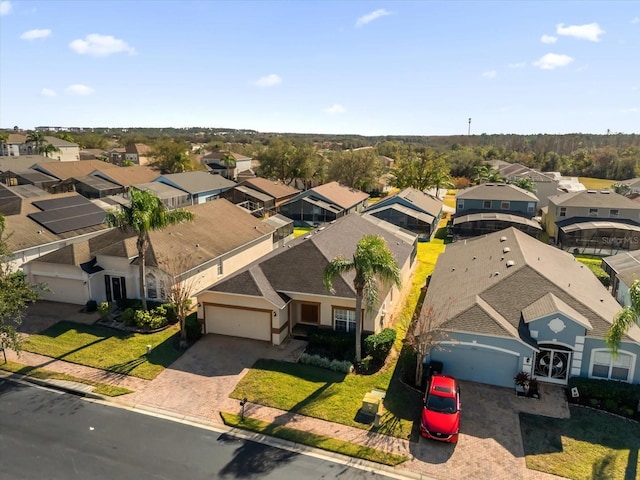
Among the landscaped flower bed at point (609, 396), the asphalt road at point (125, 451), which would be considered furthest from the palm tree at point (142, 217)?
the landscaped flower bed at point (609, 396)

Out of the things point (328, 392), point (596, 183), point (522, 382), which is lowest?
point (328, 392)

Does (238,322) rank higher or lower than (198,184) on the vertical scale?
lower

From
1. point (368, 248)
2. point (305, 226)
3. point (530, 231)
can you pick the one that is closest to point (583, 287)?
point (368, 248)

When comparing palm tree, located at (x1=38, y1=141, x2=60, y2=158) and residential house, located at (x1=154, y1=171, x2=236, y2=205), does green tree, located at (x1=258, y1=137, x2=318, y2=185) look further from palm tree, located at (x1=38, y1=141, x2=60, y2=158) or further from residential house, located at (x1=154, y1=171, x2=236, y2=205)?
palm tree, located at (x1=38, y1=141, x2=60, y2=158)

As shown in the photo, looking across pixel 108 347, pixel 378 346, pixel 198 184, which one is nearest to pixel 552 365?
pixel 378 346

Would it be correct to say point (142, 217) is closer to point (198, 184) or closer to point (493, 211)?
point (198, 184)

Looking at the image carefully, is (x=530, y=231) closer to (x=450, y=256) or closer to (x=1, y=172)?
(x=450, y=256)
